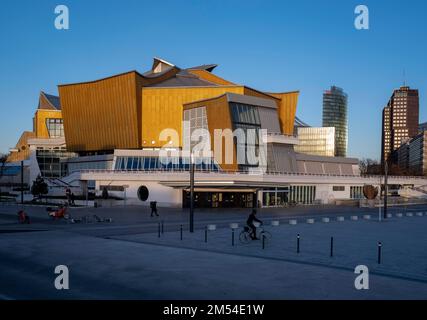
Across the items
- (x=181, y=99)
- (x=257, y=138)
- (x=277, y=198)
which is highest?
(x=181, y=99)

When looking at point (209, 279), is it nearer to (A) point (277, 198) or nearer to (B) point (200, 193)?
(B) point (200, 193)

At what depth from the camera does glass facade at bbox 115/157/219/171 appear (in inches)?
2304

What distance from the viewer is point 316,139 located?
192625 mm

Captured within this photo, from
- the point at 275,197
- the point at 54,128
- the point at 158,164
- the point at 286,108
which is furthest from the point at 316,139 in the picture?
the point at 158,164

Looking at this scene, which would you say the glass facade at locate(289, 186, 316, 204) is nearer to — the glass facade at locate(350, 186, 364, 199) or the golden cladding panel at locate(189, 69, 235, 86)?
the glass facade at locate(350, 186, 364, 199)

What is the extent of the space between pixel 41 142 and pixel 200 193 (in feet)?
149

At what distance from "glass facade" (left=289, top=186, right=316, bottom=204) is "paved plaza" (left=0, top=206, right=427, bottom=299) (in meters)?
34.1

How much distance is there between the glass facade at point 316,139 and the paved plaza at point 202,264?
16306 centimetres

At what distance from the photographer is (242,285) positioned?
45.3 ft

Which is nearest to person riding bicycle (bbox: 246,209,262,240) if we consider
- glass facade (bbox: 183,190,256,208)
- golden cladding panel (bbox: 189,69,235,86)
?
glass facade (bbox: 183,190,256,208)

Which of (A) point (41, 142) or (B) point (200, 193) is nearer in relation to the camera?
(B) point (200, 193)

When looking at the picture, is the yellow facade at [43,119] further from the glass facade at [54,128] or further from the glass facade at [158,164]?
the glass facade at [158,164]

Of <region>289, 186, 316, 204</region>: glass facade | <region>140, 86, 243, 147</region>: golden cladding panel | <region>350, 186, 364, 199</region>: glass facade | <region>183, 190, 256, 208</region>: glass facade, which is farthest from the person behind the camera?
<region>350, 186, 364, 199</region>: glass facade
